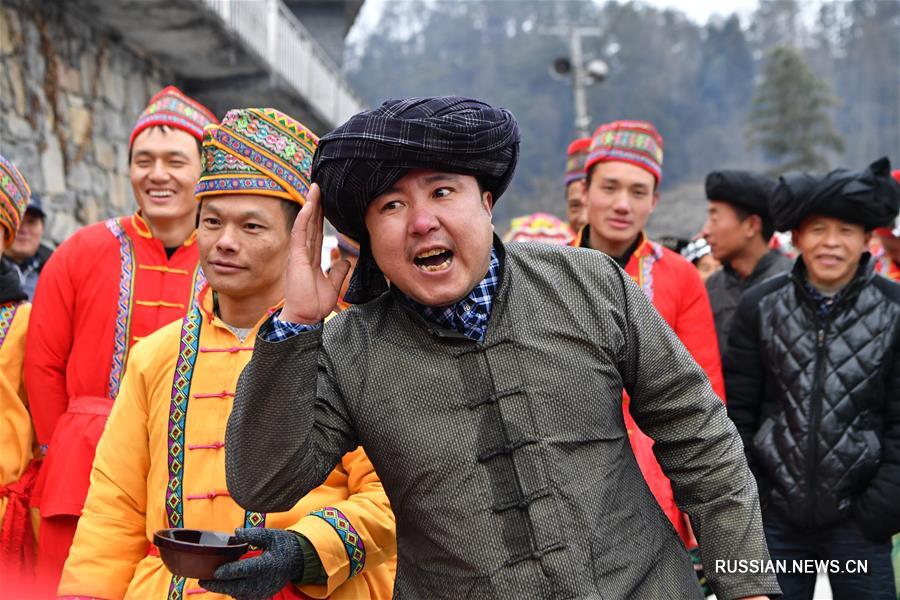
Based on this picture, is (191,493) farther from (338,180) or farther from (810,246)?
(810,246)

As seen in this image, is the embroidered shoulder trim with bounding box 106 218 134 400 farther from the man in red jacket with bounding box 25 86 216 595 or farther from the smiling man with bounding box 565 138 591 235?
the smiling man with bounding box 565 138 591 235

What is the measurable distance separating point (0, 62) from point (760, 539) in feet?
26.8

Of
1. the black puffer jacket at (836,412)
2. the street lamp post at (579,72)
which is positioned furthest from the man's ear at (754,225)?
the street lamp post at (579,72)

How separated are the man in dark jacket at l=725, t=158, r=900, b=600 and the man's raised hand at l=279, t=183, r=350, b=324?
232 centimetres

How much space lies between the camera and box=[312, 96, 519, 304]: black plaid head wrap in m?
2.31

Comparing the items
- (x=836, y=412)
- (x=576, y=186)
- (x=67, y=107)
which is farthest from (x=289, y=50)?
(x=836, y=412)

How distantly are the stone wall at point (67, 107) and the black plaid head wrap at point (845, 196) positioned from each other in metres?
6.59

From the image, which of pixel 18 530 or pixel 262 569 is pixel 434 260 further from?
pixel 18 530

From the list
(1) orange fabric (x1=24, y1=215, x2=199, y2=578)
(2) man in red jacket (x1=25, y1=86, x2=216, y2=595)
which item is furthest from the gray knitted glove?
(1) orange fabric (x1=24, y1=215, x2=199, y2=578)

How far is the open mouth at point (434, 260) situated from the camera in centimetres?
239

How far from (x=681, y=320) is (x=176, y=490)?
7.71 feet

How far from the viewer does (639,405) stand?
2.49 m

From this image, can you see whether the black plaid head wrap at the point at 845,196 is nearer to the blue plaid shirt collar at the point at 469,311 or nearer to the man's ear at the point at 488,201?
the man's ear at the point at 488,201

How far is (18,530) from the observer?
3975 mm
